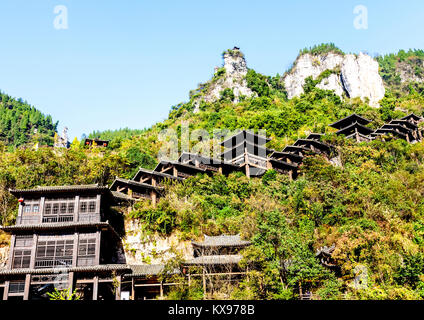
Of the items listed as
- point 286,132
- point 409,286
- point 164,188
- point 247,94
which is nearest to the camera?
point 409,286

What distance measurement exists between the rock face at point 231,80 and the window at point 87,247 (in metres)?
55.6

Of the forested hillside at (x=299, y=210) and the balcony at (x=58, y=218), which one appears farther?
the balcony at (x=58, y=218)

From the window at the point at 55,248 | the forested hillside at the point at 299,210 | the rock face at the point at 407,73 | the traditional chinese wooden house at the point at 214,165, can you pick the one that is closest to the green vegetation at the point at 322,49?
the rock face at the point at 407,73

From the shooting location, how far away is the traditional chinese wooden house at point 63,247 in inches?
933

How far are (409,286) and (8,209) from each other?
2946 cm

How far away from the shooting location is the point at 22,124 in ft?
297

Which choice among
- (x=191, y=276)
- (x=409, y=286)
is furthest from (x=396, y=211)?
(x=191, y=276)

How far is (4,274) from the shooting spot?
23438 millimetres

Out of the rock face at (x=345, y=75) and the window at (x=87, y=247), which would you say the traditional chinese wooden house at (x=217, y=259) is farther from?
the rock face at (x=345, y=75)

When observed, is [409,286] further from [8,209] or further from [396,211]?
[8,209]

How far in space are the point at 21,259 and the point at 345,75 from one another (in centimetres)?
7250

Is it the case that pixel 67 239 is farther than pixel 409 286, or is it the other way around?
pixel 67 239

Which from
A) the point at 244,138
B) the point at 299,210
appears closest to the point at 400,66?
the point at 244,138

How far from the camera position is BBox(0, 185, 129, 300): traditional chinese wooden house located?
933 inches
